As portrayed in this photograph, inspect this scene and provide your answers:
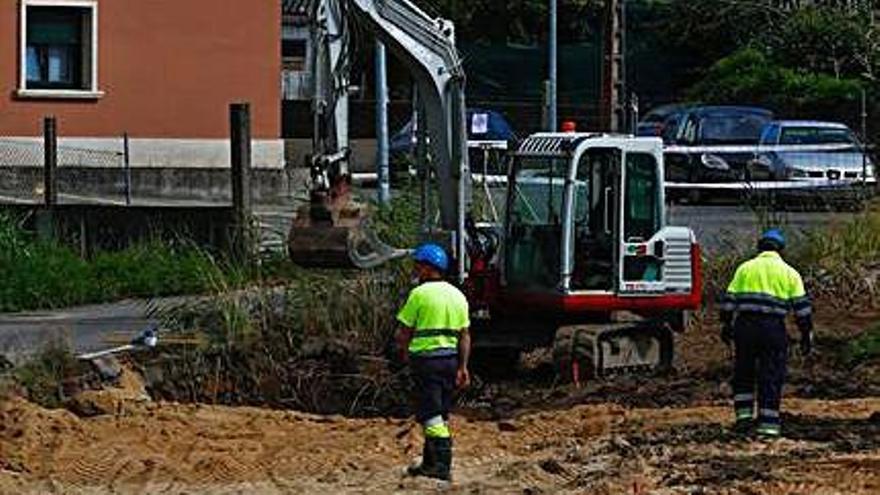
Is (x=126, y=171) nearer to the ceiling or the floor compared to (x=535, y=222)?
nearer to the ceiling

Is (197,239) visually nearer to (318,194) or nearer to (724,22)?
(318,194)

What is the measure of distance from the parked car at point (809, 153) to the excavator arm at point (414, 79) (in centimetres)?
1479

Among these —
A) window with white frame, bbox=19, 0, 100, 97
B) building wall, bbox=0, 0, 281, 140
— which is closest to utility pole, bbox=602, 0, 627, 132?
building wall, bbox=0, 0, 281, 140

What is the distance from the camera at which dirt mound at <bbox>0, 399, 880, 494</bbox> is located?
1366 cm

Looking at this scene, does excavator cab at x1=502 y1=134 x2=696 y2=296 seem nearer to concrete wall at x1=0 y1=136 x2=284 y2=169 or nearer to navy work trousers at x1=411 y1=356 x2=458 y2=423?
navy work trousers at x1=411 y1=356 x2=458 y2=423

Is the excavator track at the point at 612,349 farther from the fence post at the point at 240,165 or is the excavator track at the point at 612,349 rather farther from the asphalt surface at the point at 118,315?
the fence post at the point at 240,165

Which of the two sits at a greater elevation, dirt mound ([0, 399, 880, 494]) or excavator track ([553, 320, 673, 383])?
excavator track ([553, 320, 673, 383])

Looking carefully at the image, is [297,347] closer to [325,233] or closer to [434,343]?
[325,233]

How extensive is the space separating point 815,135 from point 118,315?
1798cm

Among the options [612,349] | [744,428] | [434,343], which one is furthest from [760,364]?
[612,349]

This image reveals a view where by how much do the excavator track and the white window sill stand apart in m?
19.7

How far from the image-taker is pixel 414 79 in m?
19.0

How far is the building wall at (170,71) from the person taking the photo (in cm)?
3709

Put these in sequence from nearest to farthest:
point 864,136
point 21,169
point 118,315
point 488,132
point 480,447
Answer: point 480,447 → point 118,315 → point 864,136 → point 21,169 → point 488,132
